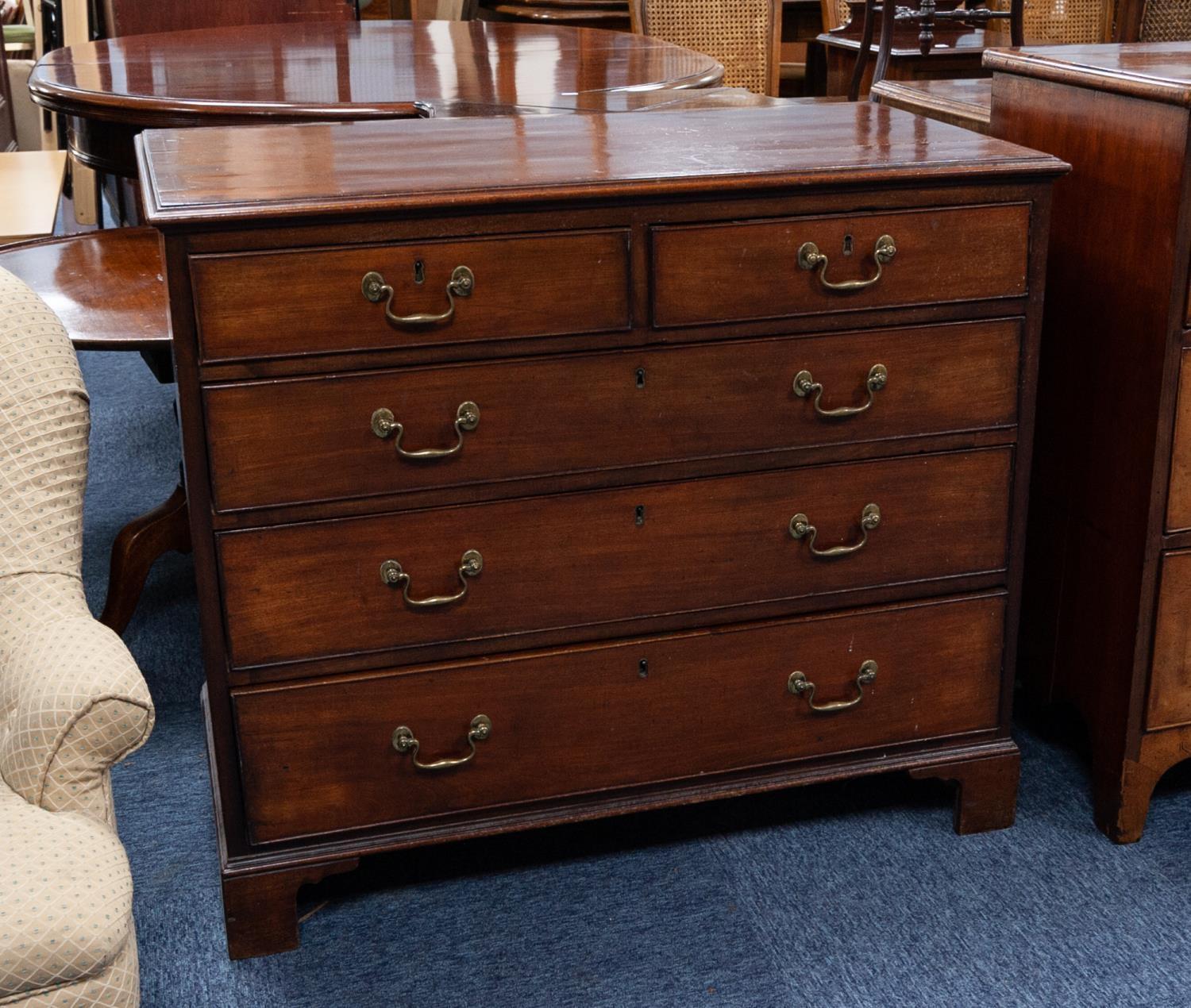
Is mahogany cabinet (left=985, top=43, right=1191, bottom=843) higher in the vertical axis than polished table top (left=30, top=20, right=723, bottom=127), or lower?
lower

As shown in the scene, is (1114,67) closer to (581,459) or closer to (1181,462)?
(1181,462)

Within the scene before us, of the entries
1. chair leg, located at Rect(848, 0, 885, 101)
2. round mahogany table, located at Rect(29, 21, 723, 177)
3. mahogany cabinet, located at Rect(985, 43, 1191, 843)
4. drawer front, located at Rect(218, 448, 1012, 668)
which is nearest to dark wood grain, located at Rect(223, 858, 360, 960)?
drawer front, located at Rect(218, 448, 1012, 668)

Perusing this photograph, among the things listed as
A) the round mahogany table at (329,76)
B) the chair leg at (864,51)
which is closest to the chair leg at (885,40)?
the chair leg at (864,51)

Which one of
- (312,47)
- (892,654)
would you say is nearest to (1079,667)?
(892,654)

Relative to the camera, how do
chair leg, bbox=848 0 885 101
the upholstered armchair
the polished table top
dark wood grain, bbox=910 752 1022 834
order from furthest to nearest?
chair leg, bbox=848 0 885 101 → the polished table top → dark wood grain, bbox=910 752 1022 834 → the upholstered armchair

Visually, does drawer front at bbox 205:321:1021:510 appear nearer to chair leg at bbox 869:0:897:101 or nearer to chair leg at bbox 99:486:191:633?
chair leg at bbox 99:486:191:633

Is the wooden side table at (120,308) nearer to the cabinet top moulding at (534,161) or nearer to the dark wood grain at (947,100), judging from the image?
the cabinet top moulding at (534,161)

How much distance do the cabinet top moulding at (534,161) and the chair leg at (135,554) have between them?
90 centimetres

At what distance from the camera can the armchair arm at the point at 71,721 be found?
145 cm

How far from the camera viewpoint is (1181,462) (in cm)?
195

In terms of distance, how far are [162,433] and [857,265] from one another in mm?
2408

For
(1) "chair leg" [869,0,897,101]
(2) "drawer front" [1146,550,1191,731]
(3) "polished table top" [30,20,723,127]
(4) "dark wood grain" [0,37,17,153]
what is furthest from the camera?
(4) "dark wood grain" [0,37,17,153]

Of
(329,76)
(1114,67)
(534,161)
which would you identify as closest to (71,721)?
(534,161)

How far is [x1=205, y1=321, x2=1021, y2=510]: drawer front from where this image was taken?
1.71 metres
